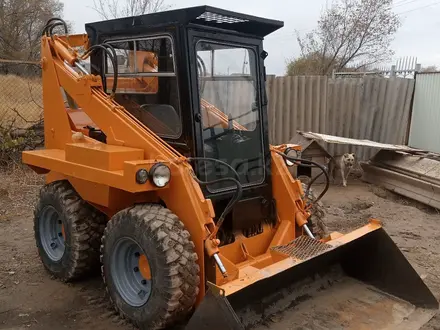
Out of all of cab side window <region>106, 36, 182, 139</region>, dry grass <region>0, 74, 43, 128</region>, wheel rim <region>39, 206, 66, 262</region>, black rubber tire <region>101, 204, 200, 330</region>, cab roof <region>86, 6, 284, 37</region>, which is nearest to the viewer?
black rubber tire <region>101, 204, 200, 330</region>

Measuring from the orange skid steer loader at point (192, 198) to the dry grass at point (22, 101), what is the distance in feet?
16.4

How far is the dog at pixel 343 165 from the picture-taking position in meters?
8.34

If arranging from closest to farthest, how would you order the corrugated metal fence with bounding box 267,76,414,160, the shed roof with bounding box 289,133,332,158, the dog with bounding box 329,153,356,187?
Answer: the shed roof with bounding box 289,133,332,158, the dog with bounding box 329,153,356,187, the corrugated metal fence with bounding box 267,76,414,160

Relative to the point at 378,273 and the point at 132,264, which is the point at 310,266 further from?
the point at 132,264

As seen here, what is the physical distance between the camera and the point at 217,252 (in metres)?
3.24

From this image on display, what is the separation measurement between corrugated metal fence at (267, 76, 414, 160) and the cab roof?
532 cm

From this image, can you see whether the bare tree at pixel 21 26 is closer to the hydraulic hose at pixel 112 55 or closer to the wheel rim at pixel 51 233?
the wheel rim at pixel 51 233

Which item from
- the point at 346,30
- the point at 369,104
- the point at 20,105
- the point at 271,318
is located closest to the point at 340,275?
the point at 271,318

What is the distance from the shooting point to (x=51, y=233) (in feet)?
14.8

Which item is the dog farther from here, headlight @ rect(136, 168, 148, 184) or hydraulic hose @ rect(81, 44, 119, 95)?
headlight @ rect(136, 168, 148, 184)

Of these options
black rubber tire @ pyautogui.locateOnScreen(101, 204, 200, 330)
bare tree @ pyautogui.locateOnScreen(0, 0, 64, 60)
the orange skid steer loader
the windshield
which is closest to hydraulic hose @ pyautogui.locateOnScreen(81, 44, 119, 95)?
the orange skid steer loader

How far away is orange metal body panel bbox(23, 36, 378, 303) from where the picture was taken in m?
3.26

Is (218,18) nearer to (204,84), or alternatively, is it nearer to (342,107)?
(204,84)

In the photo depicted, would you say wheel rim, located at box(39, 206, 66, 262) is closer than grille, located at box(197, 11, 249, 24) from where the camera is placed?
No
